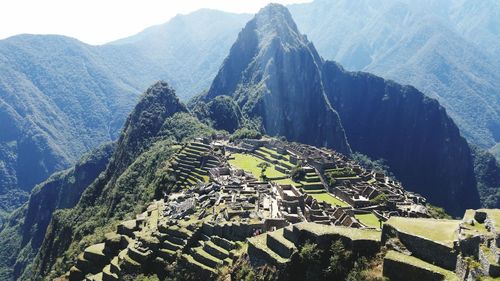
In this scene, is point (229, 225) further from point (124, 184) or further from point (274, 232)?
point (124, 184)

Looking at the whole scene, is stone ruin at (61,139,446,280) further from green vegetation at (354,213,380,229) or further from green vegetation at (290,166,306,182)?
green vegetation at (290,166,306,182)

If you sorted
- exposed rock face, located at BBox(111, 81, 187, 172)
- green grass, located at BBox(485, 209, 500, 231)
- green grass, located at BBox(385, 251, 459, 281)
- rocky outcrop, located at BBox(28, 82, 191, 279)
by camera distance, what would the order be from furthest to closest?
exposed rock face, located at BBox(111, 81, 187, 172) → rocky outcrop, located at BBox(28, 82, 191, 279) → green grass, located at BBox(485, 209, 500, 231) → green grass, located at BBox(385, 251, 459, 281)

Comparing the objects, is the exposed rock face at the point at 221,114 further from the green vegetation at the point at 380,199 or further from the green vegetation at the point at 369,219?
the green vegetation at the point at 369,219

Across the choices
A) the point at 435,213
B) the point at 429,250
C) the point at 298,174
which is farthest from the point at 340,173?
the point at 429,250

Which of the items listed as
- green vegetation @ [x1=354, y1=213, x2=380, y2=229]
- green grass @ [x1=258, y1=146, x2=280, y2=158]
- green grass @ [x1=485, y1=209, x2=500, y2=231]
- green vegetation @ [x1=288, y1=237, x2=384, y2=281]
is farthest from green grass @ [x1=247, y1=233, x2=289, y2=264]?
green grass @ [x1=258, y1=146, x2=280, y2=158]

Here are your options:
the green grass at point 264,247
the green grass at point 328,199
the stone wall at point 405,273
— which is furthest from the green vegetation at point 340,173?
the stone wall at point 405,273
